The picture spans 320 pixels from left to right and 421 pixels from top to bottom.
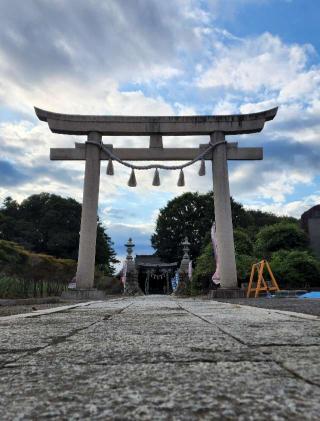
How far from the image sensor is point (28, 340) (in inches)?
67.5

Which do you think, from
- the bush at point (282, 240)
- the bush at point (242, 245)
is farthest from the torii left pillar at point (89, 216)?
the bush at point (282, 240)

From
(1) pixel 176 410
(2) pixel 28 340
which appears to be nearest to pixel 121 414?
(1) pixel 176 410

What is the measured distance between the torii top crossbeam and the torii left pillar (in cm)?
44

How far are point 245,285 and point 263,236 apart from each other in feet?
24.1

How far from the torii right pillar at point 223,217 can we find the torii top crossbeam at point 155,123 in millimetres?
439

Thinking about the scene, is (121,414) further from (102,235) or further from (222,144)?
(102,235)

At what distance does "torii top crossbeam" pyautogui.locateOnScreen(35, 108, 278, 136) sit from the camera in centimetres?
1149

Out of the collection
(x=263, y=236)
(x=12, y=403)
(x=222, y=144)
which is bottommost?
(x=12, y=403)

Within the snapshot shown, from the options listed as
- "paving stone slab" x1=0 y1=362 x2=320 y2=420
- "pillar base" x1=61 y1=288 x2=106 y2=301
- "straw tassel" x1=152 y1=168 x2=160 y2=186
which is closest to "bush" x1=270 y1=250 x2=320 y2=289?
"straw tassel" x1=152 y1=168 x2=160 y2=186

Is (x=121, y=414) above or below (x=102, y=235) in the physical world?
below

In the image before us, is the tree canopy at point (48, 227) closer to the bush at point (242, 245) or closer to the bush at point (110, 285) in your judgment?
the bush at point (110, 285)

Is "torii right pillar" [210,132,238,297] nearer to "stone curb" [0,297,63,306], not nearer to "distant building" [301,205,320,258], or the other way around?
"stone curb" [0,297,63,306]

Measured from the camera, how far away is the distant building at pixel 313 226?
21353 millimetres

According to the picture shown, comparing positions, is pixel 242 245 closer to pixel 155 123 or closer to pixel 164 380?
pixel 155 123
